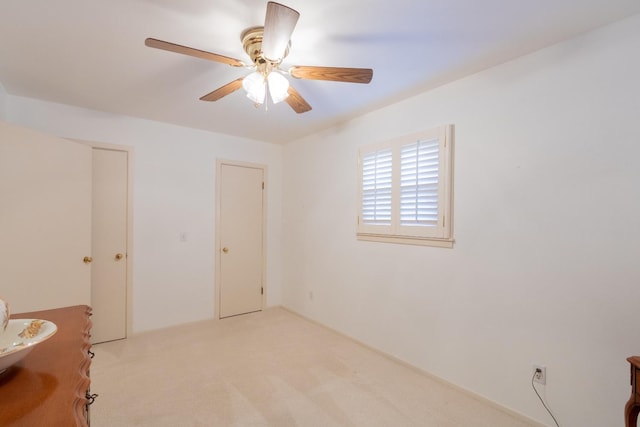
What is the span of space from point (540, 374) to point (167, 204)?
12.3ft

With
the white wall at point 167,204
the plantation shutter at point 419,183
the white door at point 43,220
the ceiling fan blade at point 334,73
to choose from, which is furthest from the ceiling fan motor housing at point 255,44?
the white wall at point 167,204

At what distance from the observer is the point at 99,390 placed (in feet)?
7.28

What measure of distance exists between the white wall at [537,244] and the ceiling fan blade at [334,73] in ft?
3.44

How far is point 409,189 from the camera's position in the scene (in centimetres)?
258

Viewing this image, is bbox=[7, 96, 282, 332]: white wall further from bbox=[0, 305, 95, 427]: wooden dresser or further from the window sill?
bbox=[0, 305, 95, 427]: wooden dresser

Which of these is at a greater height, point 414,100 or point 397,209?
point 414,100

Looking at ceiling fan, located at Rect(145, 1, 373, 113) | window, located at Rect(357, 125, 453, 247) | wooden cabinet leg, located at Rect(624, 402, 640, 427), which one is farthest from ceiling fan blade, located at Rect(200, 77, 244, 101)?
wooden cabinet leg, located at Rect(624, 402, 640, 427)

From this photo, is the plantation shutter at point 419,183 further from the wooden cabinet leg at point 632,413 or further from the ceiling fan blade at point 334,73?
the wooden cabinet leg at point 632,413

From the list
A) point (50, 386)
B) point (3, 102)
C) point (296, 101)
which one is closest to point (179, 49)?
point (296, 101)

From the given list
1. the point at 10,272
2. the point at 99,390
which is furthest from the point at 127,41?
the point at 99,390

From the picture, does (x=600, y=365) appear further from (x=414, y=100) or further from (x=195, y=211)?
(x=195, y=211)

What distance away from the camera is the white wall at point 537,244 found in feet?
5.27

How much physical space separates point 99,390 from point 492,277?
3024mm

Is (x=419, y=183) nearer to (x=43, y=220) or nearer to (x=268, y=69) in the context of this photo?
(x=268, y=69)
